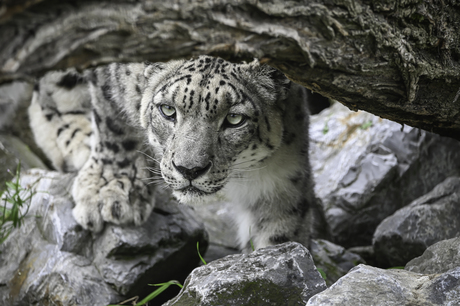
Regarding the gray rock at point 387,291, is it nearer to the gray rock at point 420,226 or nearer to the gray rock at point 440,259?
the gray rock at point 440,259

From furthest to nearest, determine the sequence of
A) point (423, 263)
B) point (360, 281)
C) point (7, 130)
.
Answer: point (7, 130) → point (423, 263) → point (360, 281)

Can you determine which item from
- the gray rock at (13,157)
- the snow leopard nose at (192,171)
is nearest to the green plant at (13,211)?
the gray rock at (13,157)

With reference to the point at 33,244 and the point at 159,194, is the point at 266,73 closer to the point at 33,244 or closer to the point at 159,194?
the point at 159,194

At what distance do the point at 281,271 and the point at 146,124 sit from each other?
171cm

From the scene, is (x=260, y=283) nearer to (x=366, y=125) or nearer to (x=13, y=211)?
(x=13, y=211)

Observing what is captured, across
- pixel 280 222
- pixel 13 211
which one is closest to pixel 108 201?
pixel 13 211

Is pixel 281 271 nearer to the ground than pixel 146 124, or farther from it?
nearer to the ground

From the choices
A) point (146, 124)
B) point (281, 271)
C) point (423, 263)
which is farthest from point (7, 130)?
point (423, 263)

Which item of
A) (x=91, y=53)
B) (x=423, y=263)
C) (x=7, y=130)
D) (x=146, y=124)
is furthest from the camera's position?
(x=7, y=130)

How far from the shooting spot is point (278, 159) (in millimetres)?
3916

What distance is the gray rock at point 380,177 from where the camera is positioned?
16.5 feet

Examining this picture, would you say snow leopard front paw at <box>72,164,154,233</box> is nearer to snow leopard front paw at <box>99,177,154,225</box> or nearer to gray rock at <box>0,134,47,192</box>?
snow leopard front paw at <box>99,177,154,225</box>

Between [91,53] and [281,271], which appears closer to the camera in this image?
[91,53]

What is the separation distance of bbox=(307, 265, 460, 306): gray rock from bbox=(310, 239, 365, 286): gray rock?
69.1 inches
